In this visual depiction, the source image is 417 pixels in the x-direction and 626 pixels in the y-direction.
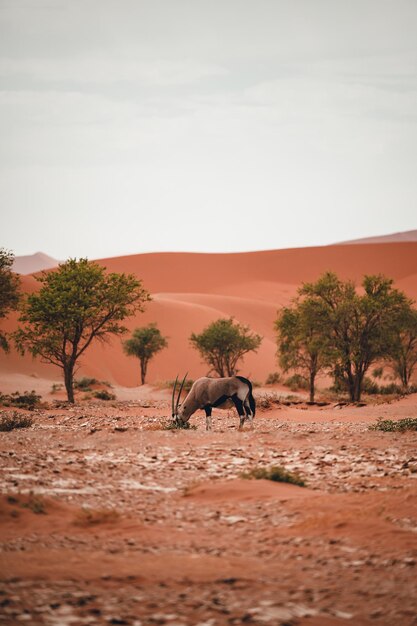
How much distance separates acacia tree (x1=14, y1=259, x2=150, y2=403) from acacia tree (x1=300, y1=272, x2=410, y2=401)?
11398 mm

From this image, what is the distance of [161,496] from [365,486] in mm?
3101

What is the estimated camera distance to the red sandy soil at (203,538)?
469 centimetres

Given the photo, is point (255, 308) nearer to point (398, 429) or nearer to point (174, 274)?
point (174, 274)

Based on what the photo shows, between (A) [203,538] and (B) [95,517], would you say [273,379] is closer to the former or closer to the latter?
(B) [95,517]

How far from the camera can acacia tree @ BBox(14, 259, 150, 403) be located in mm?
32094

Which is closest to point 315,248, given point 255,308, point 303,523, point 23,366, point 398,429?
point 255,308

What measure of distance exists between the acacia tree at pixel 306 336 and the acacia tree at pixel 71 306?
32.5ft

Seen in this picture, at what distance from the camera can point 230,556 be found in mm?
5891

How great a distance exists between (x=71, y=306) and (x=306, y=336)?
14194 mm

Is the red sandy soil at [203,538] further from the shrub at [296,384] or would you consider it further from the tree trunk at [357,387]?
the shrub at [296,384]

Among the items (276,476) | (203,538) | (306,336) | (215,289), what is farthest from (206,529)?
(215,289)

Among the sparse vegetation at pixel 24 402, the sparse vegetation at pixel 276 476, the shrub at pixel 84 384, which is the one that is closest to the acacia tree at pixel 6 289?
the sparse vegetation at pixel 24 402

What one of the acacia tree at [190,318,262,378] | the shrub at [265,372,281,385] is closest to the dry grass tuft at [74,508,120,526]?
the acacia tree at [190,318,262,378]

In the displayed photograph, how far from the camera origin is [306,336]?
122ft
